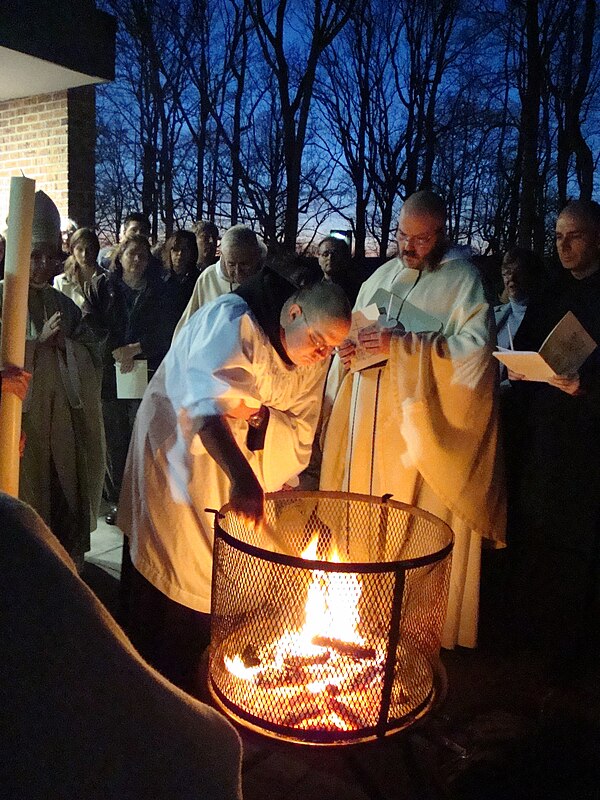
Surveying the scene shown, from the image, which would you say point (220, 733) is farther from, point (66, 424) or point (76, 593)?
point (66, 424)

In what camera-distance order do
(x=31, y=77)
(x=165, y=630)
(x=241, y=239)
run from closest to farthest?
(x=165, y=630), (x=241, y=239), (x=31, y=77)

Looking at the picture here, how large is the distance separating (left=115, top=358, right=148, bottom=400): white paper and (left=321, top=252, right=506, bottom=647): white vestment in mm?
2037

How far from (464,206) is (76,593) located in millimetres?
24689

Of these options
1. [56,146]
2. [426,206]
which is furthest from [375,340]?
[56,146]

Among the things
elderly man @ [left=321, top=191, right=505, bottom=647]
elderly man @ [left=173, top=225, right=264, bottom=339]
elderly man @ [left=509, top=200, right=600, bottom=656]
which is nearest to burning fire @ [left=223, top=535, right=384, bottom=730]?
elderly man @ [left=321, top=191, right=505, bottom=647]

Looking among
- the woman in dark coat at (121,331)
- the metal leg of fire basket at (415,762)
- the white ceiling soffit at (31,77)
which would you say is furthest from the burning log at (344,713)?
the white ceiling soffit at (31,77)

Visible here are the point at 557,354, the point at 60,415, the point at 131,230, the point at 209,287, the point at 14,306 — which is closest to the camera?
the point at 14,306

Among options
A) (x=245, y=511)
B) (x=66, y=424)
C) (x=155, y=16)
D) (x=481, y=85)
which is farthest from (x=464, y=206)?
(x=245, y=511)

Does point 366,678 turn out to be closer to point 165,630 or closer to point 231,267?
point 165,630

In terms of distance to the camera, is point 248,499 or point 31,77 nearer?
point 248,499

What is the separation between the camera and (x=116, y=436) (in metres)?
5.82

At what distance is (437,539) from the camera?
84.9 inches

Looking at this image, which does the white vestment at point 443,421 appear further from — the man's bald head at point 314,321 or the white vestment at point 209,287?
the white vestment at point 209,287

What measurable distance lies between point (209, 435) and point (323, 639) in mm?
678
